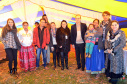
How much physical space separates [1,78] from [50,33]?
6.80 ft

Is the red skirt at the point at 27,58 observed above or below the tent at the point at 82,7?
below

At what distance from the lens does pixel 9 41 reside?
2.96 meters

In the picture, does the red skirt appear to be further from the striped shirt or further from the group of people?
the striped shirt

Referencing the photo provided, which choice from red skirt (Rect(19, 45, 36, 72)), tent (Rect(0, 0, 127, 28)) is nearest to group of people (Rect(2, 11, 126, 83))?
red skirt (Rect(19, 45, 36, 72))

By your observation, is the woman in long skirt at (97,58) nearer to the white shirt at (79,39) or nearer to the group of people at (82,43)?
the group of people at (82,43)

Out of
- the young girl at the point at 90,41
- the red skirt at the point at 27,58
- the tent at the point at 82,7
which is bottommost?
the red skirt at the point at 27,58

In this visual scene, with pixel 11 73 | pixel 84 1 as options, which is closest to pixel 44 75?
pixel 11 73

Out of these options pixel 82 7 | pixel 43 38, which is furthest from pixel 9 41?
pixel 82 7

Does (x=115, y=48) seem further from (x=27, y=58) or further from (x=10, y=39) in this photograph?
(x=10, y=39)

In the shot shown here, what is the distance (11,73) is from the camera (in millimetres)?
3180

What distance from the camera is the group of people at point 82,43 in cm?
233

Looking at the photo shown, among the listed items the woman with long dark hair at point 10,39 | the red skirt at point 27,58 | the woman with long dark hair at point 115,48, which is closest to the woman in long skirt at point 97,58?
the woman with long dark hair at point 115,48

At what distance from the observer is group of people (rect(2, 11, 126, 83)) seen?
2330mm

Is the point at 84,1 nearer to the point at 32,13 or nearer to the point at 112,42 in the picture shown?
the point at 112,42
